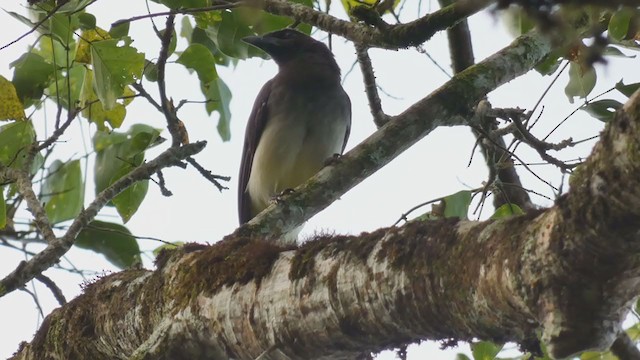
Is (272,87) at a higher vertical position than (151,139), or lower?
higher

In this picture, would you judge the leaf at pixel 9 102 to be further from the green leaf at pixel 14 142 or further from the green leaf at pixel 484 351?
the green leaf at pixel 484 351

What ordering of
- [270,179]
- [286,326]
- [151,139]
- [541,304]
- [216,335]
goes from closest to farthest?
[541,304], [286,326], [216,335], [151,139], [270,179]

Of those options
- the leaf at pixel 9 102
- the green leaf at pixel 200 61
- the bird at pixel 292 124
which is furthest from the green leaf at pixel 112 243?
the bird at pixel 292 124

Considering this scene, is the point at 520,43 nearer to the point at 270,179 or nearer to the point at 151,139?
the point at 151,139

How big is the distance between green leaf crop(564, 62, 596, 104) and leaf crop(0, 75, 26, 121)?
8.92 ft

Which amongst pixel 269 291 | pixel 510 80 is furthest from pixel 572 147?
pixel 269 291

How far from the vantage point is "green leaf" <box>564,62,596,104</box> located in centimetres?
399

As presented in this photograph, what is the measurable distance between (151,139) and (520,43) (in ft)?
6.69

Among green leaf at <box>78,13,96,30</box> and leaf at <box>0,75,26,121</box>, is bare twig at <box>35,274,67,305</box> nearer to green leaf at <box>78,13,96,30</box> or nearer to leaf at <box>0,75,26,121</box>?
leaf at <box>0,75,26,121</box>

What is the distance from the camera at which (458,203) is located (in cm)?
400

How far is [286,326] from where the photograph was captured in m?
2.39

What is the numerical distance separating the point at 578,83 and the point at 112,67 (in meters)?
2.19

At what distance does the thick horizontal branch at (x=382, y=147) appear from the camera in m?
3.67

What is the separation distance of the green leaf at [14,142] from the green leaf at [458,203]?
2.19m
